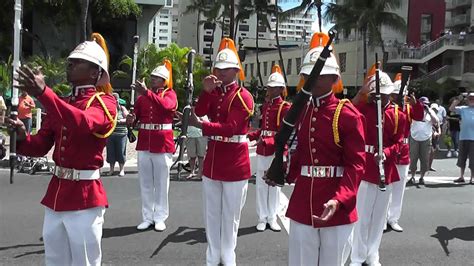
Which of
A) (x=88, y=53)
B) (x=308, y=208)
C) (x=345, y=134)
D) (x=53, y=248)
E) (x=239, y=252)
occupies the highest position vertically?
(x=88, y=53)

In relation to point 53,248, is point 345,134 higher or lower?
higher

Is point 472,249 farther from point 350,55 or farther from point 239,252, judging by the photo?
point 350,55

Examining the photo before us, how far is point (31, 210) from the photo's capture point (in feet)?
27.3

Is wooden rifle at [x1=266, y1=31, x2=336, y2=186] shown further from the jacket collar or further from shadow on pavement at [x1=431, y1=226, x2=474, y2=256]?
shadow on pavement at [x1=431, y1=226, x2=474, y2=256]

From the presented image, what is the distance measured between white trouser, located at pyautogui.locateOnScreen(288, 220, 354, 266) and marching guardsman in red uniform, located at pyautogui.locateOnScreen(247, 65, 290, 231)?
3.73m

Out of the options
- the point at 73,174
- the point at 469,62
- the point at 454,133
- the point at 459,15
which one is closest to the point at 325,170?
the point at 73,174

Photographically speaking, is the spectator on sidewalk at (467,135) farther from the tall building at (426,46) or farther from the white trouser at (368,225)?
the tall building at (426,46)

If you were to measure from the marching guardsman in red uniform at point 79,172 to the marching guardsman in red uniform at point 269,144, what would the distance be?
3.94 m

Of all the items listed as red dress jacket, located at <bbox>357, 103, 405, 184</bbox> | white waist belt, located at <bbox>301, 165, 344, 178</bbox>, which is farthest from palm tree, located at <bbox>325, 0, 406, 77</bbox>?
white waist belt, located at <bbox>301, 165, 344, 178</bbox>

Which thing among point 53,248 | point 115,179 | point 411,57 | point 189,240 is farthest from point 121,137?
point 411,57

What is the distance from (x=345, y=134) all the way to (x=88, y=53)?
6.15 ft

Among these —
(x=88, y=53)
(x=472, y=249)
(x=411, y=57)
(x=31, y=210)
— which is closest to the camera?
(x=88, y=53)

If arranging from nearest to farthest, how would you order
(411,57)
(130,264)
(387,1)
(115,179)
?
(130,264), (115,179), (387,1), (411,57)

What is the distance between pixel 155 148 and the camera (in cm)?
740
